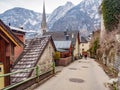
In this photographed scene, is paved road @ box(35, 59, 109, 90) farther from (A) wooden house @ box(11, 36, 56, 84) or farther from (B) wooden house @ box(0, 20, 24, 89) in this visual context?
(B) wooden house @ box(0, 20, 24, 89)

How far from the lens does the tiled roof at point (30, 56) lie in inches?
608

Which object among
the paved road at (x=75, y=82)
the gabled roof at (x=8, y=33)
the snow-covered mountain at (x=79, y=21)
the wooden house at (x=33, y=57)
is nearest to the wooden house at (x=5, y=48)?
the gabled roof at (x=8, y=33)

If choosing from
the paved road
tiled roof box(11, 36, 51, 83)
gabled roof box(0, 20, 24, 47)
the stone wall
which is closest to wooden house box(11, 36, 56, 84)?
tiled roof box(11, 36, 51, 83)

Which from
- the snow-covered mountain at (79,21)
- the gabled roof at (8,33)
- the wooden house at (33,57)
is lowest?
the wooden house at (33,57)

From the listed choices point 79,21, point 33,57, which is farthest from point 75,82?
point 79,21

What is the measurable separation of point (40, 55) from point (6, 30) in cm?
819

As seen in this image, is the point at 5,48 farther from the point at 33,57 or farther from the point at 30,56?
the point at 30,56

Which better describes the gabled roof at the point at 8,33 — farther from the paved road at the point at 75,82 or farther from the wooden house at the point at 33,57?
the wooden house at the point at 33,57

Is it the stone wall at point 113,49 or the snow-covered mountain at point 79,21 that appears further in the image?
the snow-covered mountain at point 79,21

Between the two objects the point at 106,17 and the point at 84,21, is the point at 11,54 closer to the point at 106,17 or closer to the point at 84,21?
the point at 106,17

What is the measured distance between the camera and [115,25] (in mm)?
22375

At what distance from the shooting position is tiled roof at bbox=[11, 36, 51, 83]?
15.4m

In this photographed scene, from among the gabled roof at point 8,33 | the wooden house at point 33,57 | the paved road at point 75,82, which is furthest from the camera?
the wooden house at point 33,57

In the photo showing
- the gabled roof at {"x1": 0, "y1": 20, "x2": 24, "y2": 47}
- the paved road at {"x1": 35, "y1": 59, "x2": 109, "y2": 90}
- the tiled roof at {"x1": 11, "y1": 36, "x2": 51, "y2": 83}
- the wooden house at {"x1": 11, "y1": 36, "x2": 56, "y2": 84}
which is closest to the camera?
the gabled roof at {"x1": 0, "y1": 20, "x2": 24, "y2": 47}
